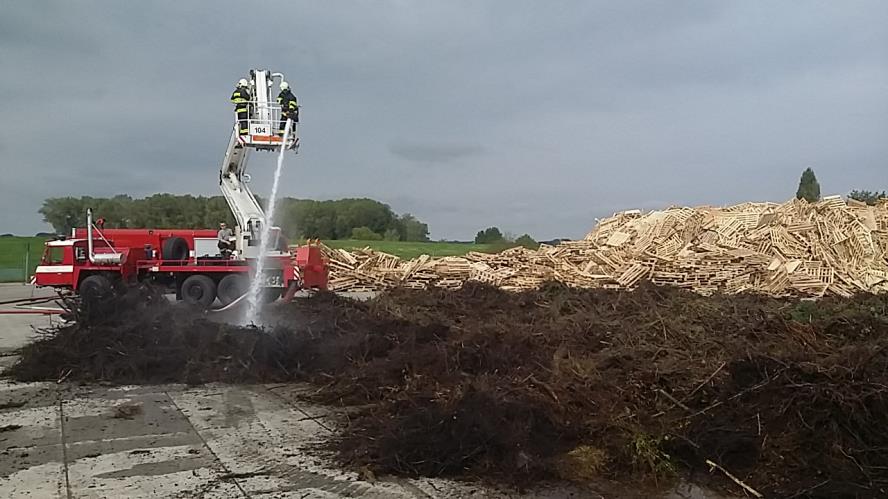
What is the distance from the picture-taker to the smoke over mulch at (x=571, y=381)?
5062mm

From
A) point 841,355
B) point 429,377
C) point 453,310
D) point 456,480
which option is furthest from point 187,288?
point 841,355

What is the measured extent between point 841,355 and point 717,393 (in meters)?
1.16

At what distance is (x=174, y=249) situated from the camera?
16516 millimetres

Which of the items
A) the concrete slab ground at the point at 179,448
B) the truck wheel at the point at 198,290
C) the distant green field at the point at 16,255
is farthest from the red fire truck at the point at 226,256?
the distant green field at the point at 16,255

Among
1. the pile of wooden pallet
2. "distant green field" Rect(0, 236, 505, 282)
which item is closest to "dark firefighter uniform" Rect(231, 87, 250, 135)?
the pile of wooden pallet

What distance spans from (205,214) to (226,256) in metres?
9.13

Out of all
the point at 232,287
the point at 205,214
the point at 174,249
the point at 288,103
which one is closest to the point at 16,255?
the point at 205,214

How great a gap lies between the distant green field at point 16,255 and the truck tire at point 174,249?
43.6 ft

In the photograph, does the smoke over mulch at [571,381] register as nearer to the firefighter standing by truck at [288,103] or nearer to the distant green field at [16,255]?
the firefighter standing by truck at [288,103]

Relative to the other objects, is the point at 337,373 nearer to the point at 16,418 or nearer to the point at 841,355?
the point at 16,418

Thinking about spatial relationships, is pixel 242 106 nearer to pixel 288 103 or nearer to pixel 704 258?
pixel 288 103

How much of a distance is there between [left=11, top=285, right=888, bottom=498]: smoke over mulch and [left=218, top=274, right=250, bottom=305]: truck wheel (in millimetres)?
5599

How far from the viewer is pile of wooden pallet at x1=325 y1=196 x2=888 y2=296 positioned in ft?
59.9

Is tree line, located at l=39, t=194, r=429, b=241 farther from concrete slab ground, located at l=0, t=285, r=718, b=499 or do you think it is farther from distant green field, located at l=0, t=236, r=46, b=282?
concrete slab ground, located at l=0, t=285, r=718, b=499
